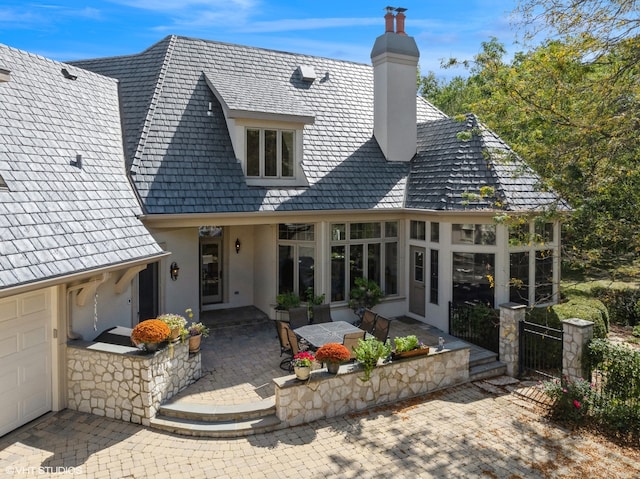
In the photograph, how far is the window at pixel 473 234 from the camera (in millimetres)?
11742

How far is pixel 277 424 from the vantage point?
7840mm

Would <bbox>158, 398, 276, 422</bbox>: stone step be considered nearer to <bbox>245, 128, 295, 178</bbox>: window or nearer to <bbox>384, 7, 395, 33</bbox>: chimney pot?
<bbox>245, 128, 295, 178</bbox>: window

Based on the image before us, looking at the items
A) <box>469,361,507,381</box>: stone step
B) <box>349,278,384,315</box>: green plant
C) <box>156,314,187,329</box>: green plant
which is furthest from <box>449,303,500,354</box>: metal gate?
<box>156,314,187,329</box>: green plant

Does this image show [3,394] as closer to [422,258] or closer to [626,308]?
[422,258]

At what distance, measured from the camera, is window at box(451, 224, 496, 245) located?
1174 cm

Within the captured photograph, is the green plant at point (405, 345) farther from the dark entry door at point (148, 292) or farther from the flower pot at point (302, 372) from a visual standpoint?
the dark entry door at point (148, 292)

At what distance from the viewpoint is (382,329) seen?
10438 millimetres

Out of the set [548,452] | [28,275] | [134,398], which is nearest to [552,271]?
[548,452]

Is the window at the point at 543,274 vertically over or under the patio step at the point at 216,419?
over

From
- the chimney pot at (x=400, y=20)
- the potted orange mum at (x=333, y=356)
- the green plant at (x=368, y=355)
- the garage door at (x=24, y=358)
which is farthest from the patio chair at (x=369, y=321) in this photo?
the chimney pot at (x=400, y=20)

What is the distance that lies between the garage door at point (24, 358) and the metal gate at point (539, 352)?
31.0 feet

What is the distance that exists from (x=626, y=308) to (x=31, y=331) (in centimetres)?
1598

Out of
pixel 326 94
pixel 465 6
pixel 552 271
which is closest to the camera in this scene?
pixel 465 6

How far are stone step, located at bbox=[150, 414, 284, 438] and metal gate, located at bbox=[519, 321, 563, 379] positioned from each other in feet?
19.3
